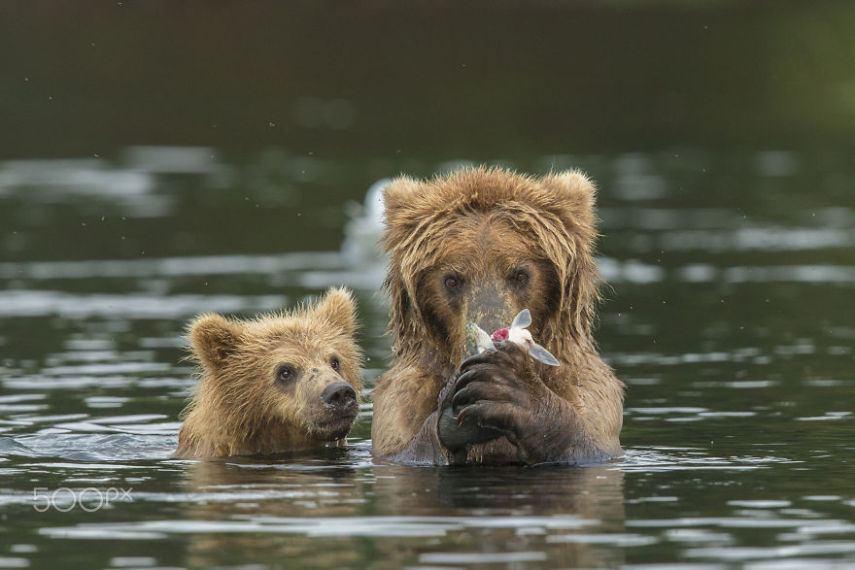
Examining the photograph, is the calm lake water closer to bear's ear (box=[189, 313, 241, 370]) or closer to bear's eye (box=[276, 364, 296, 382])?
bear's eye (box=[276, 364, 296, 382])

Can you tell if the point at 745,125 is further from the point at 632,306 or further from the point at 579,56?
the point at 632,306

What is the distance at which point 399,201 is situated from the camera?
428 inches

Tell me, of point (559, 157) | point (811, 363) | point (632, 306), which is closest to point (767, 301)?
point (632, 306)

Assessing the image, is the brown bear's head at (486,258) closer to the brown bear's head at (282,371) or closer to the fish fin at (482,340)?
the fish fin at (482,340)

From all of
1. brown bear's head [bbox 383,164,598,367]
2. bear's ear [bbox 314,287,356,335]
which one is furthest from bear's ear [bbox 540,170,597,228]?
bear's ear [bbox 314,287,356,335]

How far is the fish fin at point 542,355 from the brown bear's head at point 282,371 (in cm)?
239

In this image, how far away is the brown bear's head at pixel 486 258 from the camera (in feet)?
33.6

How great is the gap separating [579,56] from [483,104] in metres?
6.15

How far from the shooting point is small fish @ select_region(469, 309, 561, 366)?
983cm

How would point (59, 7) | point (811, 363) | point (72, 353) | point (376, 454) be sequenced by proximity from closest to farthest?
point (376, 454), point (811, 363), point (72, 353), point (59, 7)

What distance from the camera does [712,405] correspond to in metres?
13.8

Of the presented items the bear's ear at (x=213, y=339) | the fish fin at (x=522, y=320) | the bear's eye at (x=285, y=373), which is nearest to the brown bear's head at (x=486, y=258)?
the fish fin at (x=522, y=320)

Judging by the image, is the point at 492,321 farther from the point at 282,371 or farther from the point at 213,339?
the point at 213,339

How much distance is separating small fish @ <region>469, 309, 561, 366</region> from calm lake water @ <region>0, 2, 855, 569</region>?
738 millimetres
